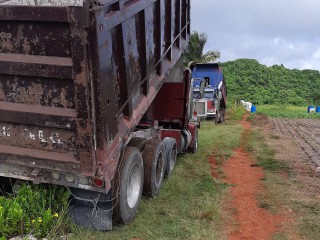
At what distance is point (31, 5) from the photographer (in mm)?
3768

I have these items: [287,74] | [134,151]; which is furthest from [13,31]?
[287,74]

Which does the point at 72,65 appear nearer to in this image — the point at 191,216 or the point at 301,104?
the point at 191,216

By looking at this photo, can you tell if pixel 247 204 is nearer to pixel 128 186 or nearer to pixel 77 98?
pixel 128 186

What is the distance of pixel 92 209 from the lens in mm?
4672

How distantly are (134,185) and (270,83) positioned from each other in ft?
145

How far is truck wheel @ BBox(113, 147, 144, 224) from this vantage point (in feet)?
15.4

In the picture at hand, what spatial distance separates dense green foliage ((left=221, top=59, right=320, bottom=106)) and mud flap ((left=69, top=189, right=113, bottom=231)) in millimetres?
37209

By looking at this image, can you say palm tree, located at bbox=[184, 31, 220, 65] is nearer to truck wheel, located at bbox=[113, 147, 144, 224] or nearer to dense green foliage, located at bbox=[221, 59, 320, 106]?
dense green foliage, located at bbox=[221, 59, 320, 106]

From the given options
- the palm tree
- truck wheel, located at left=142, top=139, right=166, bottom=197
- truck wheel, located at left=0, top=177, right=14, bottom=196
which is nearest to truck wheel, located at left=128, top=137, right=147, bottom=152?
truck wheel, located at left=142, top=139, right=166, bottom=197

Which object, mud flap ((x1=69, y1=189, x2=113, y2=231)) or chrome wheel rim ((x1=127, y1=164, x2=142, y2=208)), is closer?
mud flap ((x1=69, y1=189, x2=113, y2=231))

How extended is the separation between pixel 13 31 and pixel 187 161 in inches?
246

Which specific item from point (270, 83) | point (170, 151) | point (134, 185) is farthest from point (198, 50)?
point (134, 185)

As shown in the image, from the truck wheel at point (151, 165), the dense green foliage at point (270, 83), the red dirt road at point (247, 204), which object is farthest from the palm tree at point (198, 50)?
the truck wheel at point (151, 165)

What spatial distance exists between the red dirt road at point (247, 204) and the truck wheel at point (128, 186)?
1.34 m
